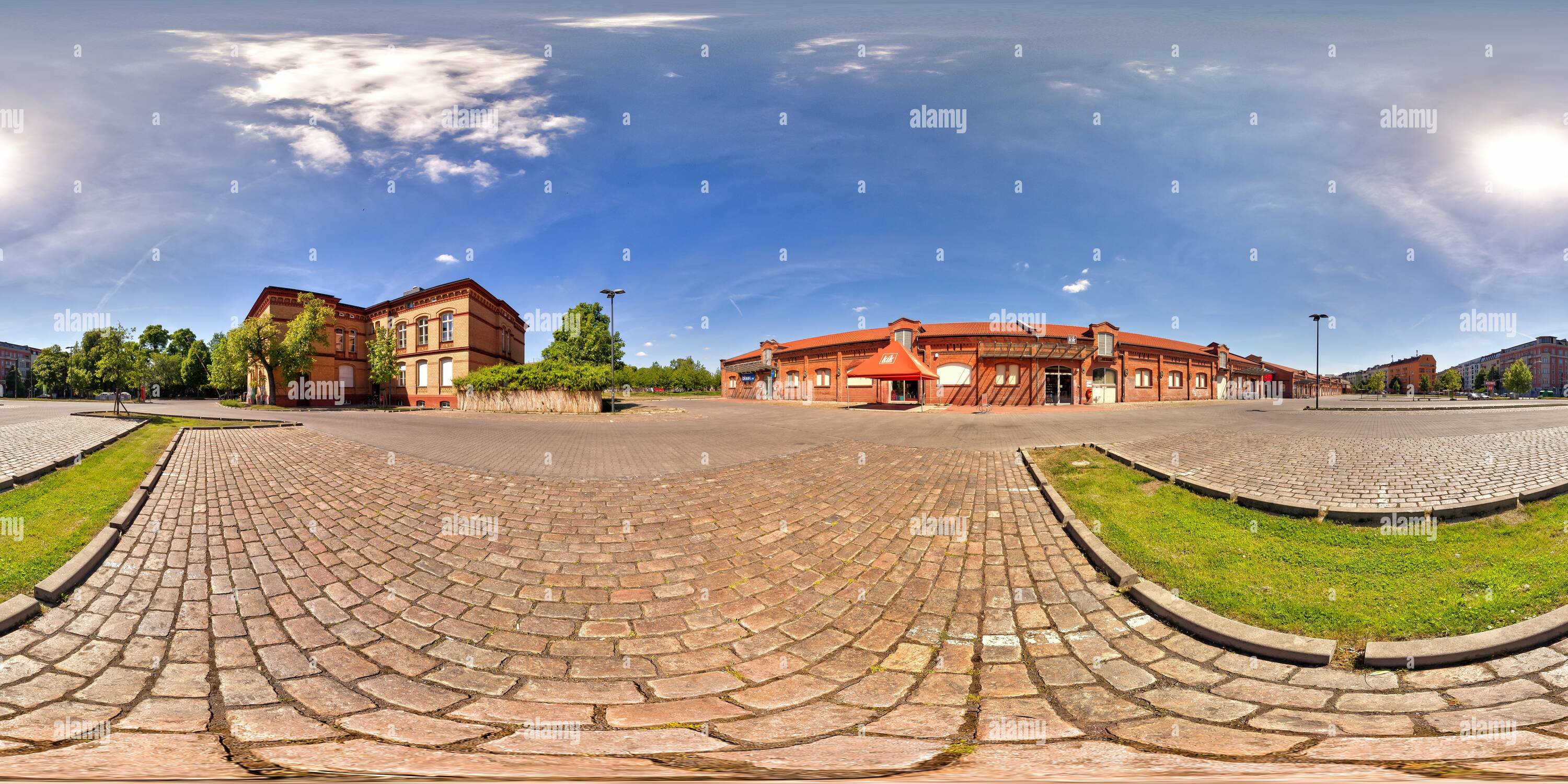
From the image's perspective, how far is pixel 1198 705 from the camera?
9.16ft

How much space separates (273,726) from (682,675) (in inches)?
76.6

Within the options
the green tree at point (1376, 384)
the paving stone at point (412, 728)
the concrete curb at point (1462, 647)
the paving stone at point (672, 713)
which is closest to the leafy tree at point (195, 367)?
the paving stone at point (412, 728)

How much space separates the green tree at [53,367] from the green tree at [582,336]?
6293 cm

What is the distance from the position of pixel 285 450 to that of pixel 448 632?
11.0m

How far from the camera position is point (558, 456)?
34.3 feet

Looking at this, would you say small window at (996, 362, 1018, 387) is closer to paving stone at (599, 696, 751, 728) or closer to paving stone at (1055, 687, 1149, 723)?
paving stone at (1055, 687, 1149, 723)

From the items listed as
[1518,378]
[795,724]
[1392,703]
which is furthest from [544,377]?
[1518,378]

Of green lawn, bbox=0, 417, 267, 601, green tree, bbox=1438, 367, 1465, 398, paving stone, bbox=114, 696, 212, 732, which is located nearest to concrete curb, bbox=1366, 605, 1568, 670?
paving stone, bbox=114, 696, 212, 732

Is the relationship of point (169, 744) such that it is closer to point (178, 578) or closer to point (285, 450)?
point (178, 578)

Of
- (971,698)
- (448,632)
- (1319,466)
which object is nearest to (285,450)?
(448,632)

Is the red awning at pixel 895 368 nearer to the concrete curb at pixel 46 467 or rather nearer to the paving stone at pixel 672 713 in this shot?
the concrete curb at pixel 46 467

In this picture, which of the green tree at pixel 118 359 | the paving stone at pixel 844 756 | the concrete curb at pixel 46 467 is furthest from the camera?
the green tree at pixel 118 359

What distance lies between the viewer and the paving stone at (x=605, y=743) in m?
2.50

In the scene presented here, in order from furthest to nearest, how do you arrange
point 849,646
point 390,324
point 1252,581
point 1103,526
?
point 390,324, point 1103,526, point 1252,581, point 849,646
